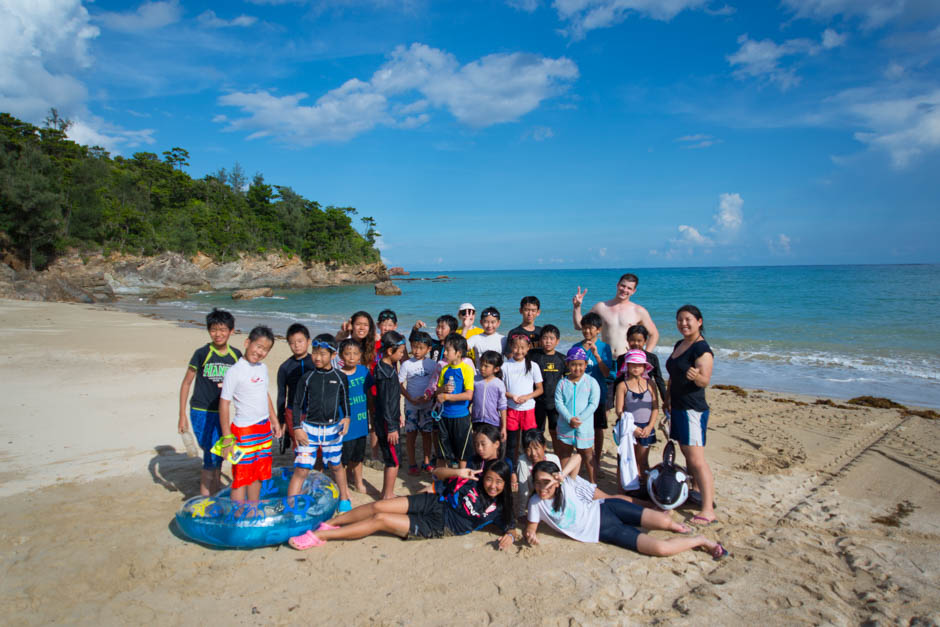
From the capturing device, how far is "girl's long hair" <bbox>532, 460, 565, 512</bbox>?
11.8 ft

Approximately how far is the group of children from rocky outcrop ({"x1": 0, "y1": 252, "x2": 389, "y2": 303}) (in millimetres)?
28315

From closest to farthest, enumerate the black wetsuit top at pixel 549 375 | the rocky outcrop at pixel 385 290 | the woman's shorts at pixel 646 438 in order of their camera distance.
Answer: the woman's shorts at pixel 646 438 → the black wetsuit top at pixel 549 375 → the rocky outcrop at pixel 385 290

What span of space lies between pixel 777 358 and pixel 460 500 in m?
12.9

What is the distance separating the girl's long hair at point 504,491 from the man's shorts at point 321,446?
1321mm

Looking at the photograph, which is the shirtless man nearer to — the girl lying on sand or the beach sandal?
the girl lying on sand

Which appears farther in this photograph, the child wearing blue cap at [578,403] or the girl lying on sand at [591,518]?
the child wearing blue cap at [578,403]

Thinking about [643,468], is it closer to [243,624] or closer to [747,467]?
[747,467]

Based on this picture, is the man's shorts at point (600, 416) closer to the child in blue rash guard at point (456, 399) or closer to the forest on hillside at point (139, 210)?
the child in blue rash guard at point (456, 399)

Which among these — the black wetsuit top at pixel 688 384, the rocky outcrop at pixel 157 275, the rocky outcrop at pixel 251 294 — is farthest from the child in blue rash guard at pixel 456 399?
the rocky outcrop at pixel 251 294

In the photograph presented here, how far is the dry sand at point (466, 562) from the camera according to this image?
2.99 metres

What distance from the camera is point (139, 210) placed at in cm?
4644

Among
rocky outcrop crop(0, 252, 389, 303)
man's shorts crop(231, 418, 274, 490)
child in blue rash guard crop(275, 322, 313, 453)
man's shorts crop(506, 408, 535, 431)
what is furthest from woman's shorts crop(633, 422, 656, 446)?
rocky outcrop crop(0, 252, 389, 303)

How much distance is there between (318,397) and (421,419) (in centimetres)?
139

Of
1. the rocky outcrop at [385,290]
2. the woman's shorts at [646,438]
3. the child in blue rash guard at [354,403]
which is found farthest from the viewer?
the rocky outcrop at [385,290]
